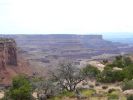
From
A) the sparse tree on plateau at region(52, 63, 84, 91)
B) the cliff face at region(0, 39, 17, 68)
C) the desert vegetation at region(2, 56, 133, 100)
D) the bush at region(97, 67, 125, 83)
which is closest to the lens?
the desert vegetation at region(2, 56, 133, 100)

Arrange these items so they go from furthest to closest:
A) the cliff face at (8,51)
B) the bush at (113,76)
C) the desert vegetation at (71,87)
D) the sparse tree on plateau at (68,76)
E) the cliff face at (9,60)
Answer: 1. the cliff face at (8,51)
2. the cliff face at (9,60)
3. the bush at (113,76)
4. the sparse tree on plateau at (68,76)
5. the desert vegetation at (71,87)

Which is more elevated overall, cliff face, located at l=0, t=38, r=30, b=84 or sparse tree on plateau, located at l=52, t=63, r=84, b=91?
sparse tree on plateau, located at l=52, t=63, r=84, b=91

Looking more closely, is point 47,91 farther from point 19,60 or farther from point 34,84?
point 19,60

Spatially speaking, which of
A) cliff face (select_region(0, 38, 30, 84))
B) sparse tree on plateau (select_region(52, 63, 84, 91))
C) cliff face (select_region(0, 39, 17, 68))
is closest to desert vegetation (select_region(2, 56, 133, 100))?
sparse tree on plateau (select_region(52, 63, 84, 91))

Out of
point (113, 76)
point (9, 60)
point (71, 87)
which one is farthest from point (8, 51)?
point (71, 87)

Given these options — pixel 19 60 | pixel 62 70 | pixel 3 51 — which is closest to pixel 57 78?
pixel 62 70

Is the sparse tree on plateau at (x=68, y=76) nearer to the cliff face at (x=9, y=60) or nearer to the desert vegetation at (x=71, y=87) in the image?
the desert vegetation at (x=71, y=87)

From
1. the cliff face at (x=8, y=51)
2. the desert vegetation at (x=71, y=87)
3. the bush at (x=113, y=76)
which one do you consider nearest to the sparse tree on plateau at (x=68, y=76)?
the desert vegetation at (x=71, y=87)

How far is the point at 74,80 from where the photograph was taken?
48.8 m

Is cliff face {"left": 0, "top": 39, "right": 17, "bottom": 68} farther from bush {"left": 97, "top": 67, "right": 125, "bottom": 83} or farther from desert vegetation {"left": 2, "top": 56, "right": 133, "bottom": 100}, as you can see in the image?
bush {"left": 97, "top": 67, "right": 125, "bottom": 83}

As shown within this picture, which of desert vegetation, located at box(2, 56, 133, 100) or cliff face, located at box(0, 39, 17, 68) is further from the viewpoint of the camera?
cliff face, located at box(0, 39, 17, 68)

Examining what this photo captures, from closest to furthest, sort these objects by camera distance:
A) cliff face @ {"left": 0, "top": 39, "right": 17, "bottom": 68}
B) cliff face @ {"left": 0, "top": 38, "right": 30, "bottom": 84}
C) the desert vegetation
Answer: the desert vegetation → cliff face @ {"left": 0, "top": 38, "right": 30, "bottom": 84} → cliff face @ {"left": 0, "top": 39, "right": 17, "bottom": 68}

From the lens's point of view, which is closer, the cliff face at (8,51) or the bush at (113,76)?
the bush at (113,76)

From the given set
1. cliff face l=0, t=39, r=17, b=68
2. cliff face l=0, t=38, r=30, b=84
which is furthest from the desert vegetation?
cliff face l=0, t=39, r=17, b=68
